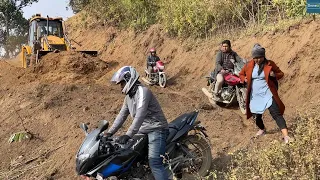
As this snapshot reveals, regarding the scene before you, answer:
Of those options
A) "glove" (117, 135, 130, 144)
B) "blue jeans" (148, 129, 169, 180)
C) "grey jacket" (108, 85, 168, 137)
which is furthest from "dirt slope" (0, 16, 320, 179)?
"glove" (117, 135, 130, 144)

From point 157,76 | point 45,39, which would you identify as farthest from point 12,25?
point 157,76

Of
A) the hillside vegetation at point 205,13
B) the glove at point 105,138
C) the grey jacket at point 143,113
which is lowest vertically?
the glove at point 105,138

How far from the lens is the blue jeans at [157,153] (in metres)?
5.00

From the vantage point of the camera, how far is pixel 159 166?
16.5 feet

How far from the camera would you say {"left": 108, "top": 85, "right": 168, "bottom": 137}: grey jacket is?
485 cm

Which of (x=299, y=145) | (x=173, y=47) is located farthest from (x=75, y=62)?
(x=299, y=145)

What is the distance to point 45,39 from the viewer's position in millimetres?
17516

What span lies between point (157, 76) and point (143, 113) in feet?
29.9

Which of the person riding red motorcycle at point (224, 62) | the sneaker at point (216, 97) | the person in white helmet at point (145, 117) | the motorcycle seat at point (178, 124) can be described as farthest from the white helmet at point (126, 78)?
the sneaker at point (216, 97)

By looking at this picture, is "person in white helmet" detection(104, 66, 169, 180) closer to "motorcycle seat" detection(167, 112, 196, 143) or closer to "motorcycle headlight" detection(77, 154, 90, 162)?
"motorcycle seat" detection(167, 112, 196, 143)

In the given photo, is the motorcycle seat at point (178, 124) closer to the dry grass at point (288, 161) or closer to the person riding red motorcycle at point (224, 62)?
the dry grass at point (288, 161)

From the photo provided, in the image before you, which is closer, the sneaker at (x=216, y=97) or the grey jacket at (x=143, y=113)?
the grey jacket at (x=143, y=113)

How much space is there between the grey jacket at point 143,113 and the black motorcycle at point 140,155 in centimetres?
20

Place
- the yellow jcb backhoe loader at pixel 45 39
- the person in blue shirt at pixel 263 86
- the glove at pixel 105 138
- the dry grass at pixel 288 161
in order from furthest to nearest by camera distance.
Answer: the yellow jcb backhoe loader at pixel 45 39 < the person in blue shirt at pixel 263 86 < the glove at pixel 105 138 < the dry grass at pixel 288 161
